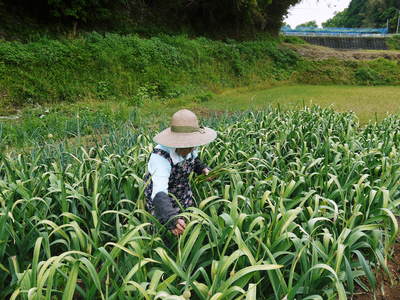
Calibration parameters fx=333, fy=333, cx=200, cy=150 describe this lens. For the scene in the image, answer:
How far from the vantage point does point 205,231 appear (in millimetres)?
1706

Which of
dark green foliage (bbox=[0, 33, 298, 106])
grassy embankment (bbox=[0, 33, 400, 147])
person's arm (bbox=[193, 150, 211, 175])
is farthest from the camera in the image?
dark green foliage (bbox=[0, 33, 298, 106])

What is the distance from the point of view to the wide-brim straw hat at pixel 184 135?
1.95 metres

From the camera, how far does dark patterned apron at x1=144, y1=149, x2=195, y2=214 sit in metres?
2.07

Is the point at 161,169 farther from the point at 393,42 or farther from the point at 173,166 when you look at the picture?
the point at 393,42

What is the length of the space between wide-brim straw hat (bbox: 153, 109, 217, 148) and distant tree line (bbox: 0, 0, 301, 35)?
30.0ft

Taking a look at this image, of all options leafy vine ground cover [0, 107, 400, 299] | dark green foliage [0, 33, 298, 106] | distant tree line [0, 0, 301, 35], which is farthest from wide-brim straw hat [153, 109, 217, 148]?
distant tree line [0, 0, 301, 35]

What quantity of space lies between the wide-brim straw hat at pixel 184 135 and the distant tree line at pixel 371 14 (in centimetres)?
5717

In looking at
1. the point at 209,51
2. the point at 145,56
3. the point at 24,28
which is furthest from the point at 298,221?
the point at 209,51

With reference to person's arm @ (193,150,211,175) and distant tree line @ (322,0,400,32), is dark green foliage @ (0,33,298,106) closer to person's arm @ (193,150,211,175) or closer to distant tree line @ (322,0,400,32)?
person's arm @ (193,150,211,175)

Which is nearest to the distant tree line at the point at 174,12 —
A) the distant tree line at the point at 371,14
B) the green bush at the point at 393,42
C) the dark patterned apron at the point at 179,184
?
the dark patterned apron at the point at 179,184

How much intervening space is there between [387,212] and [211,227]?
991 mm

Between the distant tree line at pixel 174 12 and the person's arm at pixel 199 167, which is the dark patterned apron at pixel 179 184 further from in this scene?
the distant tree line at pixel 174 12

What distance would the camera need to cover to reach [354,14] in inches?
2918

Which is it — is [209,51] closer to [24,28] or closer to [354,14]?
[24,28]
